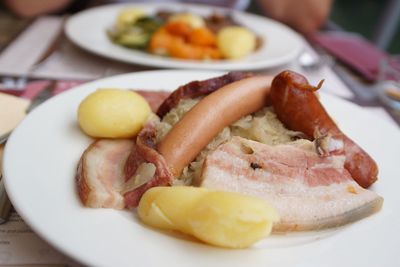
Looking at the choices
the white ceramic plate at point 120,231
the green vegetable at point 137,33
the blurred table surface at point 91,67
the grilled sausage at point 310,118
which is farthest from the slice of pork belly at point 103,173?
the green vegetable at point 137,33

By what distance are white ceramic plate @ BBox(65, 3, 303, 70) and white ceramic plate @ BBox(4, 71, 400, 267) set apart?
36.1 inches

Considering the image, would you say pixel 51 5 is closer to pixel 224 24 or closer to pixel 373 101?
pixel 224 24

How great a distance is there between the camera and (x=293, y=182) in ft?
3.73

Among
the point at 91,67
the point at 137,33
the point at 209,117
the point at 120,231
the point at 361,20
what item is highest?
the point at 209,117

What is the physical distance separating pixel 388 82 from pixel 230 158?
143 centimetres

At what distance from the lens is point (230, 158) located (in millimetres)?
1161

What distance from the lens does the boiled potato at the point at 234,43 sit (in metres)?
2.40

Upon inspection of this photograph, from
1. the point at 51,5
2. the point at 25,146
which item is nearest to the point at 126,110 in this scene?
the point at 25,146

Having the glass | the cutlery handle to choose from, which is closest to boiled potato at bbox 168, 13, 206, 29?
the glass

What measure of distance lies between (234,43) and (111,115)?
1237mm

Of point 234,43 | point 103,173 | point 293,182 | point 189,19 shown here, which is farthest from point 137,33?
point 293,182

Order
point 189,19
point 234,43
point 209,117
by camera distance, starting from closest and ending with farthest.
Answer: point 209,117
point 234,43
point 189,19

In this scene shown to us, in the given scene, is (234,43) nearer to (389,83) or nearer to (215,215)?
(389,83)

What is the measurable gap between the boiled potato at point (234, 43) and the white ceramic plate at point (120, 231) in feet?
4.10
